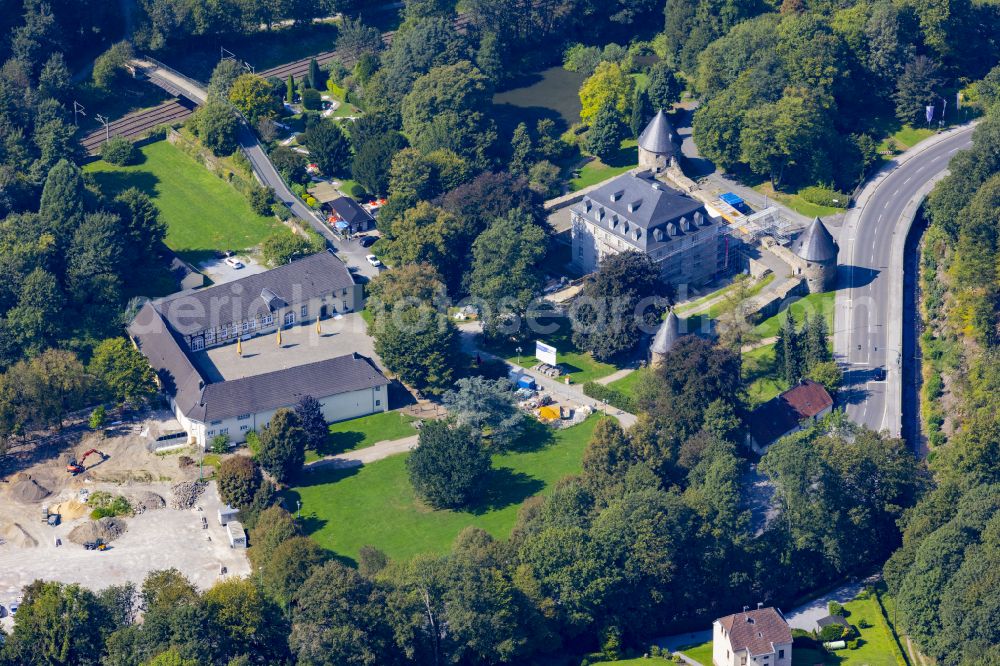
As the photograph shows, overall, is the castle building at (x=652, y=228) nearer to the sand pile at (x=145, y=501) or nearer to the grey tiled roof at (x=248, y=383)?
the grey tiled roof at (x=248, y=383)

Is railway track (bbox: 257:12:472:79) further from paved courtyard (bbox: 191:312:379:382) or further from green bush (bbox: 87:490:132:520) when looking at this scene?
green bush (bbox: 87:490:132:520)

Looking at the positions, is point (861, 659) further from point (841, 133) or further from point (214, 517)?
point (841, 133)

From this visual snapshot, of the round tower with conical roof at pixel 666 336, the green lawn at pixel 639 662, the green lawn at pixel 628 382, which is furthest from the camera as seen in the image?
the green lawn at pixel 628 382

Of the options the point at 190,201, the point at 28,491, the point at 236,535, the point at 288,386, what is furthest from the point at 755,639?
the point at 190,201

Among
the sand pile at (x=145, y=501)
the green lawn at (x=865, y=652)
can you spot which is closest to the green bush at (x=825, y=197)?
the green lawn at (x=865, y=652)

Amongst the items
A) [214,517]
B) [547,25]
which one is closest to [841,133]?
[547,25]

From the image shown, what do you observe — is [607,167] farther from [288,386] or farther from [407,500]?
[407,500]
